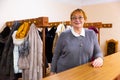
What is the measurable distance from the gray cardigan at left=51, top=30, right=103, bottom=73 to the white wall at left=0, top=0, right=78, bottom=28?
5.11ft

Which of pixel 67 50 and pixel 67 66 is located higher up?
pixel 67 50

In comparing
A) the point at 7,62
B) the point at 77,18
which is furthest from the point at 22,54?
the point at 77,18

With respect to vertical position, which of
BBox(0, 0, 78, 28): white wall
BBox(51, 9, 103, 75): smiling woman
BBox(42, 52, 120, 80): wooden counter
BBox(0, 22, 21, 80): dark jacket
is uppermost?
BBox(0, 0, 78, 28): white wall

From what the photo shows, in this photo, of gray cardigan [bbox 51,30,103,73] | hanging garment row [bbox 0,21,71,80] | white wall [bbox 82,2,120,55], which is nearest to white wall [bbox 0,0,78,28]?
hanging garment row [bbox 0,21,71,80]

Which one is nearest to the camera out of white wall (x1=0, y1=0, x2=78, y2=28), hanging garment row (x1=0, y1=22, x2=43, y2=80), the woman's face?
the woman's face

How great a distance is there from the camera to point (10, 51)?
2438 millimetres

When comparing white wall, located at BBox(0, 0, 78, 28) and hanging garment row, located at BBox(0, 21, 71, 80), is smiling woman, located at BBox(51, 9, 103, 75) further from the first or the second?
white wall, located at BBox(0, 0, 78, 28)

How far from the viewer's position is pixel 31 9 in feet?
12.3

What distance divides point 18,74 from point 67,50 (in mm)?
940

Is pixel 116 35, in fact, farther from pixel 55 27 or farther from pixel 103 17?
pixel 55 27

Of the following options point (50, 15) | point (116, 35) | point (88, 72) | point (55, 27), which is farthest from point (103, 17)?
point (88, 72)

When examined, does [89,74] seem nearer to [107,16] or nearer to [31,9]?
[31,9]

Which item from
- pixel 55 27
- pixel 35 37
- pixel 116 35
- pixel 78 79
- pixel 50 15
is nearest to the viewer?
pixel 78 79

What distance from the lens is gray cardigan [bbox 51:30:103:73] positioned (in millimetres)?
1837
